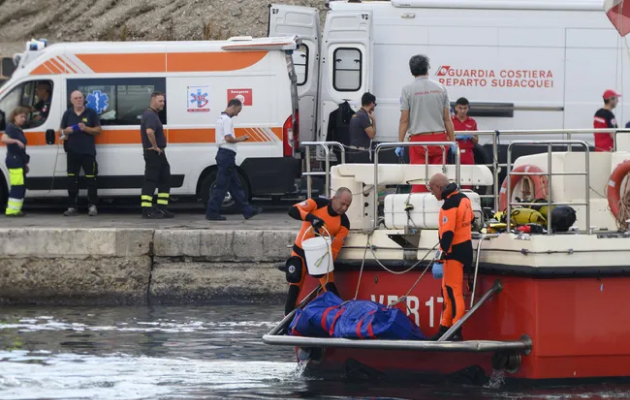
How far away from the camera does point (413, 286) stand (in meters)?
9.97

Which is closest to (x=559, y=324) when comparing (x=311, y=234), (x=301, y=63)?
(x=311, y=234)

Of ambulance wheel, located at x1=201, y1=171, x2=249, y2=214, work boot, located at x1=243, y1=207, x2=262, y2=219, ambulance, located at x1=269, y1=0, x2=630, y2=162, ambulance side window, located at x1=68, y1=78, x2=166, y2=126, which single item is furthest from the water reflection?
ambulance, located at x1=269, y1=0, x2=630, y2=162

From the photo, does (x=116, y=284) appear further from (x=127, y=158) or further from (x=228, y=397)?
(x=228, y=397)

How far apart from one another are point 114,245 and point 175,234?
0.64 metres

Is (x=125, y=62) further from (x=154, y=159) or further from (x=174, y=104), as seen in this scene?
(x=154, y=159)

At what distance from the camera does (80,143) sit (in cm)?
1639

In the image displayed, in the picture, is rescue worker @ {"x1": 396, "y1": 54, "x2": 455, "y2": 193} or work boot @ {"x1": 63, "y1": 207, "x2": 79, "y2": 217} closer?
rescue worker @ {"x1": 396, "y1": 54, "x2": 455, "y2": 193}

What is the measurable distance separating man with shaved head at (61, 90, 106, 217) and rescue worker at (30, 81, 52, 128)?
1.38ft

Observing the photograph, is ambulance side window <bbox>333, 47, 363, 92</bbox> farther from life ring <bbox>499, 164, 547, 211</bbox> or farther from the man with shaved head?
life ring <bbox>499, 164, 547, 211</bbox>

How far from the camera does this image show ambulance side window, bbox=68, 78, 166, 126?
16.8 meters

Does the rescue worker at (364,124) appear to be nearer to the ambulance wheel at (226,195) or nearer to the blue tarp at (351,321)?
the ambulance wheel at (226,195)

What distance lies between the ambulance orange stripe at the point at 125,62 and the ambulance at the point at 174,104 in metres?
0.01

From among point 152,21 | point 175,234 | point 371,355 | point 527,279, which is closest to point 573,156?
point 527,279

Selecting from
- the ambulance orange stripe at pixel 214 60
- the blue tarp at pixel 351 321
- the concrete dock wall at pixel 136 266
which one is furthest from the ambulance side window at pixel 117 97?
the blue tarp at pixel 351 321
